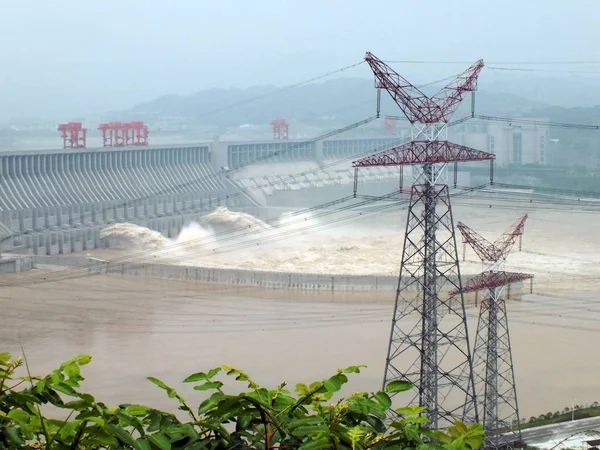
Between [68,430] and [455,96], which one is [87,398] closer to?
[68,430]

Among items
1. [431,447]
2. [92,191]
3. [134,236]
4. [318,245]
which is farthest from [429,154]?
[92,191]

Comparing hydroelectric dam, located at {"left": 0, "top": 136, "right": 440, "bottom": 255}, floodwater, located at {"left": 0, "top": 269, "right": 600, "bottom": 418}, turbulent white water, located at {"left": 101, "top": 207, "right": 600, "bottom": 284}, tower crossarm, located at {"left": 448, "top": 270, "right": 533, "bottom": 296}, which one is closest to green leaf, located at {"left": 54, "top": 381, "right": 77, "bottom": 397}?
tower crossarm, located at {"left": 448, "top": 270, "right": 533, "bottom": 296}

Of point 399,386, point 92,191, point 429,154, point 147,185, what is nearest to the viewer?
point 399,386

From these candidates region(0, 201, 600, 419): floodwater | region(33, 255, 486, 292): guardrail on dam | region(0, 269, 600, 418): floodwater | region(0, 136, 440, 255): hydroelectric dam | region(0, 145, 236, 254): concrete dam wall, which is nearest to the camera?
region(0, 269, 600, 418): floodwater

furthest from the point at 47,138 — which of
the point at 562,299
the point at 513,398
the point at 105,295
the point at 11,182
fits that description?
the point at 513,398

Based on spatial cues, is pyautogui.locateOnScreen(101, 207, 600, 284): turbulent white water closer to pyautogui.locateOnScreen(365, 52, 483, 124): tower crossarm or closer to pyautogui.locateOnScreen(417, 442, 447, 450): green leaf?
pyautogui.locateOnScreen(365, 52, 483, 124): tower crossarm

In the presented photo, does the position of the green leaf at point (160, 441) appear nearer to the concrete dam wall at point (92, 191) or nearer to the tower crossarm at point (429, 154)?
the tower crossarm at point (429, 154)
